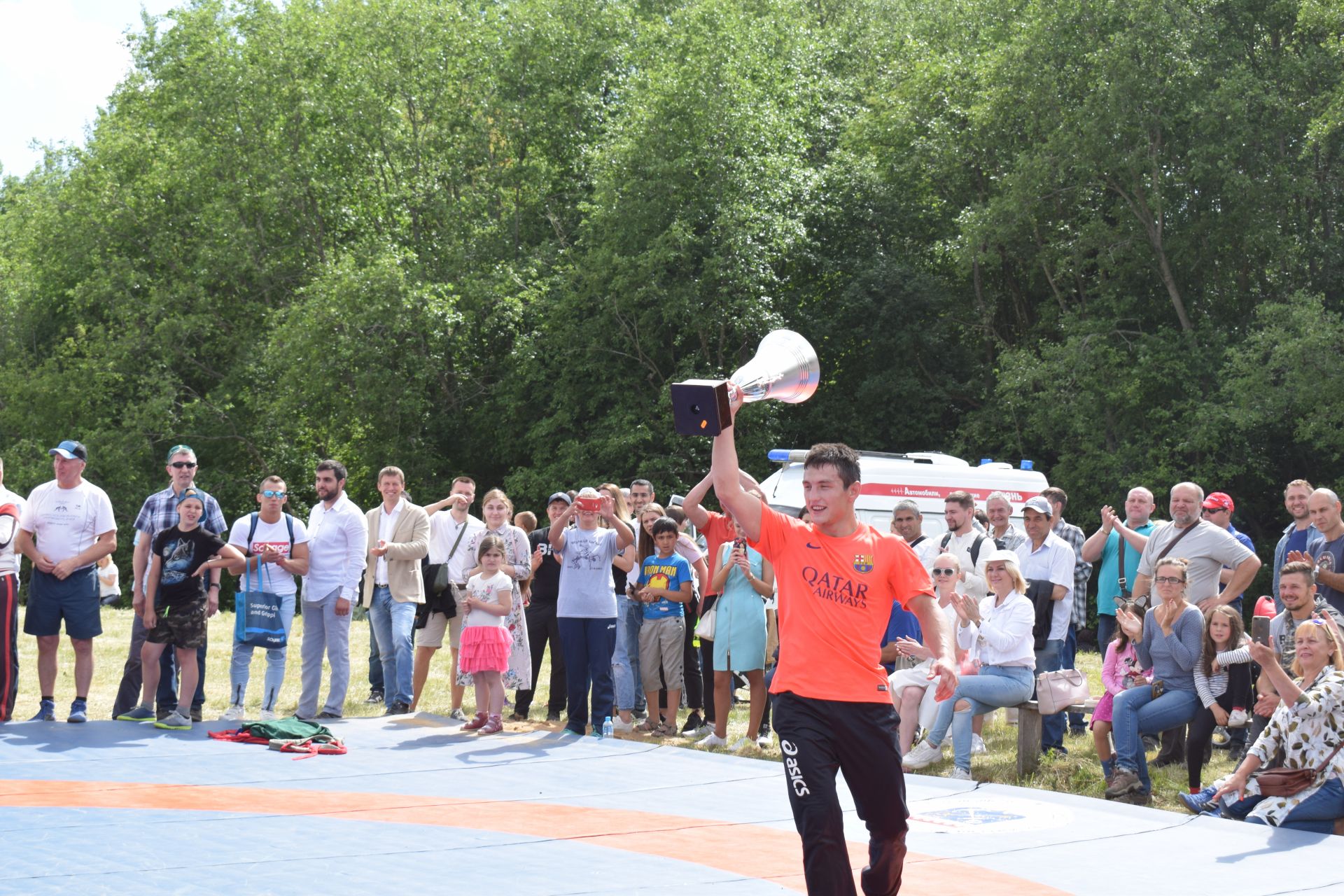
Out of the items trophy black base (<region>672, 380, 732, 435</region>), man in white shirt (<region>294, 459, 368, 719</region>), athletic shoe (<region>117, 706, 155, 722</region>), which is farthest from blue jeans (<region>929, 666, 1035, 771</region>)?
athletic shoe (<region>117, 706, 155, 722</region>)

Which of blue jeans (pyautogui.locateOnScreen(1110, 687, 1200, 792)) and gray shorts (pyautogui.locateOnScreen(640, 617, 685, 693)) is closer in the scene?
blue jeans (pyautogui.locateOnScreen(1110, 687, 1200, 792))

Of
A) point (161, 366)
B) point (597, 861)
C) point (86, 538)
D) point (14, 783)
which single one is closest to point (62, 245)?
point (161, 366)

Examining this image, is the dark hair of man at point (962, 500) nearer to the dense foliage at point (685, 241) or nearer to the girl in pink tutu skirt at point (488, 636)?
the girl in pink tutu skirt at point (488, 636)

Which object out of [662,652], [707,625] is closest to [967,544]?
[707,625]

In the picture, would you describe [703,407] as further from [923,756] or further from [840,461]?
[923,756]

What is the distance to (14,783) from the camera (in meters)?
7.99

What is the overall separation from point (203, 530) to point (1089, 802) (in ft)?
22.3

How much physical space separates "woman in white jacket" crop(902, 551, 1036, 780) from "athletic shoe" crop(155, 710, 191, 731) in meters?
5.48

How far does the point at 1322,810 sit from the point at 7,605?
9.15m

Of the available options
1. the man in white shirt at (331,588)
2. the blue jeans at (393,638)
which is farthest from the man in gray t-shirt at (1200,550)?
the man in white shirt at (331,588)

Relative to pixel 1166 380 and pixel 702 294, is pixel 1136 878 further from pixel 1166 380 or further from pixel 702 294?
pixel 702 294

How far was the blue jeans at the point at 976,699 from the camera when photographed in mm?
9227

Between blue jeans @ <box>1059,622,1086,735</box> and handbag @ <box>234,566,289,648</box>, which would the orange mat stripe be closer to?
handbag @ <box>234,566,289,648</box>

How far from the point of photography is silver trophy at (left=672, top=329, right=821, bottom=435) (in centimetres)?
492
